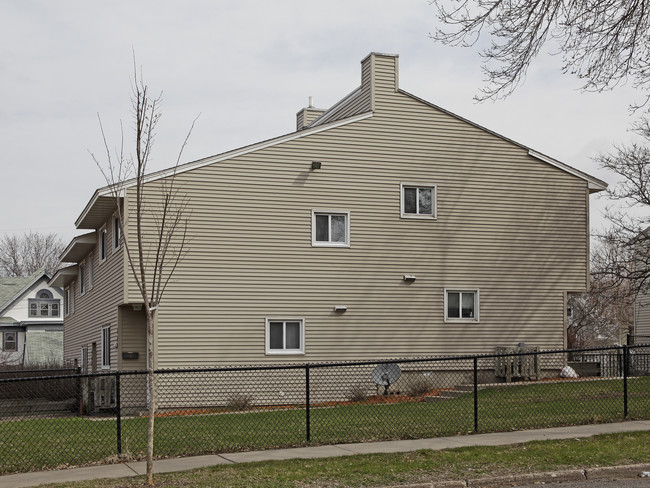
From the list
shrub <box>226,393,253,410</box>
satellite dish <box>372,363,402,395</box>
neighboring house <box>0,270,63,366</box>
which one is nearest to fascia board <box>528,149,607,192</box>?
satellite dish <box>372,363,402,395</box>

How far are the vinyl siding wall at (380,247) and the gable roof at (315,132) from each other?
0.18 metres

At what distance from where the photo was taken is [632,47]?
14359 mm

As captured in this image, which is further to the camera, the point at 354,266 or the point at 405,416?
the point at 354,266

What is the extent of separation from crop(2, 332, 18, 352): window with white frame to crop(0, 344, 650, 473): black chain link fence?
29690 millimetres

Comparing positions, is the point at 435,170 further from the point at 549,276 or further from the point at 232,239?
the point at 232,239

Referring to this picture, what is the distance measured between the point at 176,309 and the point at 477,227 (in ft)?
30.5

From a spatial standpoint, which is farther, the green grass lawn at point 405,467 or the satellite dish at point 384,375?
the satellite dish at point 384,375

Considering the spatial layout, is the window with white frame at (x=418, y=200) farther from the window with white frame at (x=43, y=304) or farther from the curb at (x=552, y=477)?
the window with white frame at (x=43, y=304)

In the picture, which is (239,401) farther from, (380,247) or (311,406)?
(380,247)

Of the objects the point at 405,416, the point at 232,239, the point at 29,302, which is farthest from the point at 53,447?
the point at 29,302

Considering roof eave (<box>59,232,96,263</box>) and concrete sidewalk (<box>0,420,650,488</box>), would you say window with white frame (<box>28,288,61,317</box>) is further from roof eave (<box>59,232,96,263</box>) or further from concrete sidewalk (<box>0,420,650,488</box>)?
concrete sidewalk (<box>0,420,650,488</box>)

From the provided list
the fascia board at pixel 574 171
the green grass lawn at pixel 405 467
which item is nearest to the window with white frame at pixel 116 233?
the fascia board at pixel 574 171

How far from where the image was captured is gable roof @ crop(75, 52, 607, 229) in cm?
2181

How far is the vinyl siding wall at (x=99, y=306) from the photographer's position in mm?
23172
